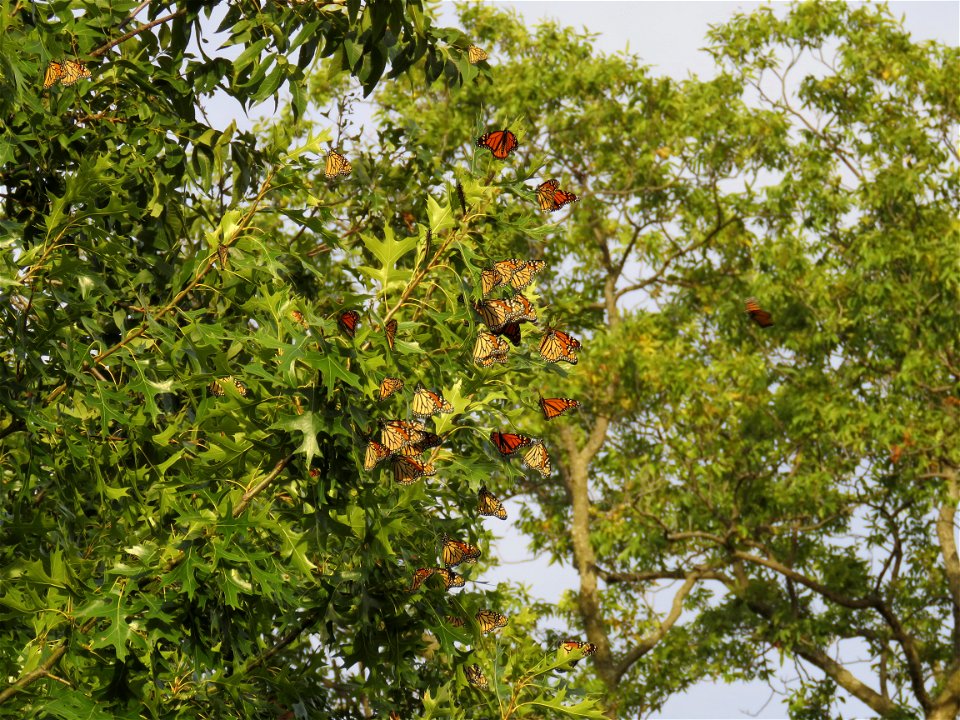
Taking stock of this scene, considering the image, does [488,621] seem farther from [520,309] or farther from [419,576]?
[520,309]

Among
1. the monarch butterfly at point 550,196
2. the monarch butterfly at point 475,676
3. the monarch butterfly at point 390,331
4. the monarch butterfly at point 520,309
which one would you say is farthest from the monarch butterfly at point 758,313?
the monarch butterfly at point 390,331

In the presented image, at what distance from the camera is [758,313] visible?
15367 mm

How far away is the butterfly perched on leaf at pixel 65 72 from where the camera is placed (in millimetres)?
4695

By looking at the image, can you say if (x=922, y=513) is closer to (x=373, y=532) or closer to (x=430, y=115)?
(x=430, y=115)

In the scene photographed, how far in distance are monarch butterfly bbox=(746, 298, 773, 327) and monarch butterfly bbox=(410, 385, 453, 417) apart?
37.9 feet

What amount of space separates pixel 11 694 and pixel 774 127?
15.4 meters

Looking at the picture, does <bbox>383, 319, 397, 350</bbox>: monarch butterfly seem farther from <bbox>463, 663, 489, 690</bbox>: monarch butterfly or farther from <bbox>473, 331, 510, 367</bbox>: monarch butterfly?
<bbox>463, 663, 489, 690</bbox>: monarch butterfly

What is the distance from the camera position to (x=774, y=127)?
56.8 feet

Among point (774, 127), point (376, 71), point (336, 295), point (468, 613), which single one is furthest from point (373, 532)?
point (774, 127)

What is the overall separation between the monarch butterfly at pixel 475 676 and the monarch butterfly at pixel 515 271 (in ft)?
6.12

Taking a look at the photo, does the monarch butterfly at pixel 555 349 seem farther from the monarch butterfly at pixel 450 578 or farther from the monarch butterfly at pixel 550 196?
the monarch butterfly at pixel 450 578

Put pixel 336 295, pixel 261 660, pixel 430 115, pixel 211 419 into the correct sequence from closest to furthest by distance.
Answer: pixel 211 419
pixel 261 660
pixel 336 295
pixel 430 115

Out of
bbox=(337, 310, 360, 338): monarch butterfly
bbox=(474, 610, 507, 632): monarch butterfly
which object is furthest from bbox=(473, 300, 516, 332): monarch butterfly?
bbox=(474, 610, 507, 632): monarch butterfly

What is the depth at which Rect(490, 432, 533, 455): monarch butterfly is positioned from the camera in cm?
437
